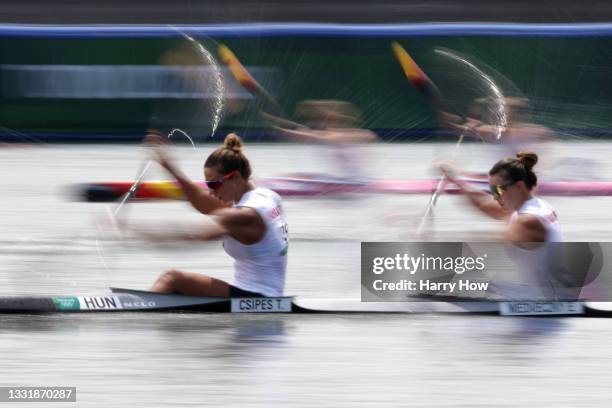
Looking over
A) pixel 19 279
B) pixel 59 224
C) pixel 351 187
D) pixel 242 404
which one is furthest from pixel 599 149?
pixel 242 404

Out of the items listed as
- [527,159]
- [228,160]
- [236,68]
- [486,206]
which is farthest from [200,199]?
[236,68]

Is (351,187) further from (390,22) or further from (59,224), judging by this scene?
(390,22)

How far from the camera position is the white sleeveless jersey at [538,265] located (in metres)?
7.40

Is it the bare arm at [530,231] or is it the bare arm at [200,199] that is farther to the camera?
the bare arm at [200,199]

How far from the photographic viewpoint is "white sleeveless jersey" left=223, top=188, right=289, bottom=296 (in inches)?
296

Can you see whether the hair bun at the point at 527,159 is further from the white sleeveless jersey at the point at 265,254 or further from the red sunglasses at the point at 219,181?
the red sunglasses at the point at 219,181

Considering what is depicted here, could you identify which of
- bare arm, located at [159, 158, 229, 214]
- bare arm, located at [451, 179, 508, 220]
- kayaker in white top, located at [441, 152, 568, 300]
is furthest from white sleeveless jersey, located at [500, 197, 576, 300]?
bare arm, located at [159, 158, 229, 214]

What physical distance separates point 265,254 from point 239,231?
0.69 feet

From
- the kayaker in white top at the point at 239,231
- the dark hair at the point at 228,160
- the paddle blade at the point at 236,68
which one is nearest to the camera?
the dark hair at the point at 228,160

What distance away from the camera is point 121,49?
18.8m

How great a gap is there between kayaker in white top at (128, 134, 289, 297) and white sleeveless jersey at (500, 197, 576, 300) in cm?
131

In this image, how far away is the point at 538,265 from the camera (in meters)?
7.42

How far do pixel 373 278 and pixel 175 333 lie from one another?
1.15 m

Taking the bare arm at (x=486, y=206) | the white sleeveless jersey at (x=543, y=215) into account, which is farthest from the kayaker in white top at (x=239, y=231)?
the white sleeveless jersey at (x=543, y=215)
